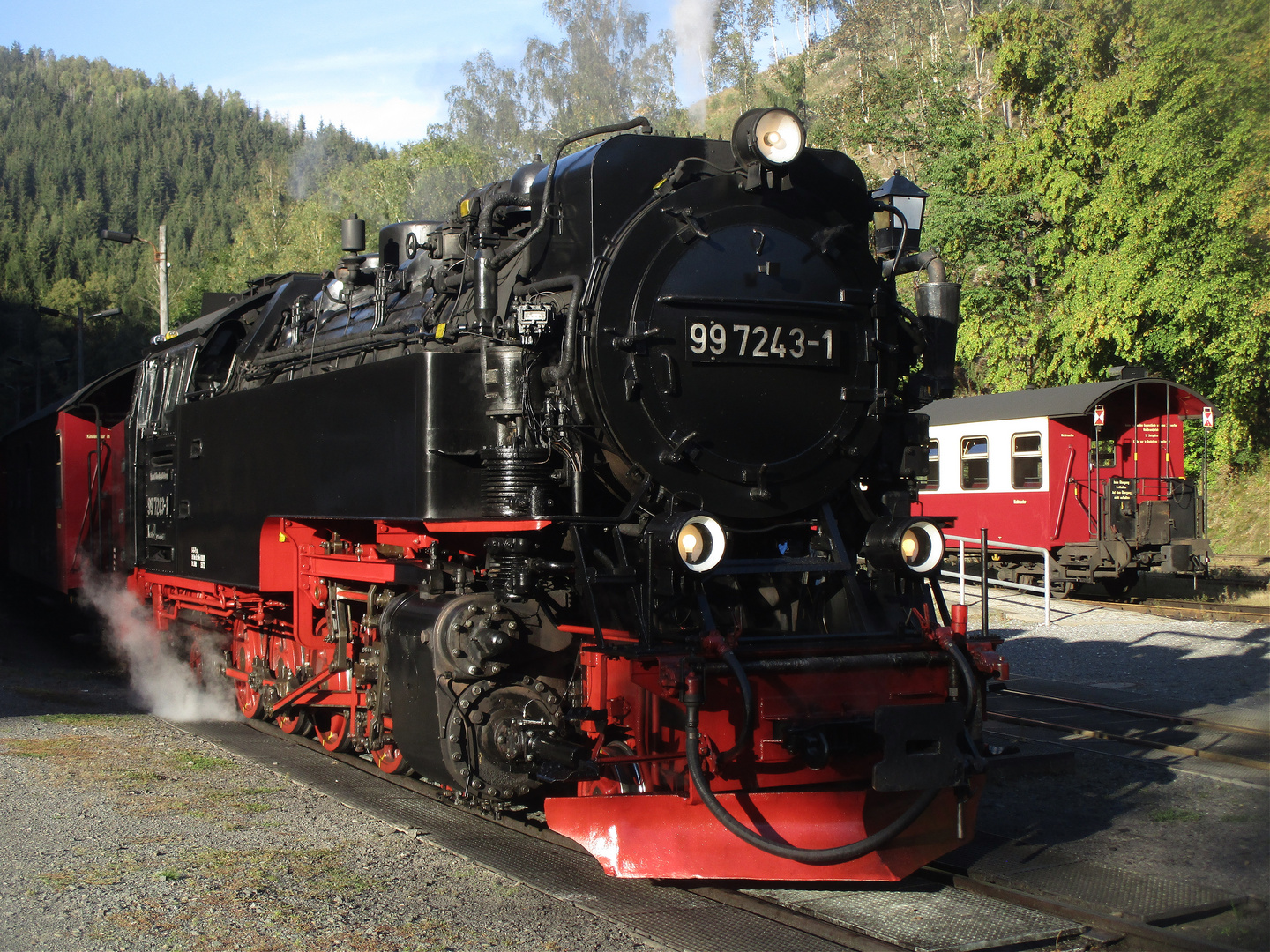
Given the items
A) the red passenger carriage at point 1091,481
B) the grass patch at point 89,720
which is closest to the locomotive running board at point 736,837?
the grass patch at point 89,720

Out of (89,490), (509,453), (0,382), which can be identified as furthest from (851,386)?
(0,382)

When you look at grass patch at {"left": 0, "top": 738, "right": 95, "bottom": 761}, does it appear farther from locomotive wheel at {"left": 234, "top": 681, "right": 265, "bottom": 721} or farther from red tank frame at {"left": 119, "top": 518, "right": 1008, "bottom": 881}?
red tank frame at {"left": 119, "top": 518, "right": 1008, "bottom": 881}

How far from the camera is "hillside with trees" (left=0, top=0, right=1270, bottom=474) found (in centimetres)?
1491

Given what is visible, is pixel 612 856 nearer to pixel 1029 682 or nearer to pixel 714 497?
pixel 714 497

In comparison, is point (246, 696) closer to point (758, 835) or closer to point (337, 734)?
point (337, 734)

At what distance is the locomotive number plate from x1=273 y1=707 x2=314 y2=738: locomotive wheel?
418cm

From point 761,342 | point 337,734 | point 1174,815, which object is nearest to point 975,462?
point 1174,815

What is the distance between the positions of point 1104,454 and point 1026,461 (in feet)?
3.55

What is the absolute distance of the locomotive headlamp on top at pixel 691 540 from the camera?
14.5ft

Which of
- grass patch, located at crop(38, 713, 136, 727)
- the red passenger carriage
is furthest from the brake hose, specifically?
the red passenger carriage

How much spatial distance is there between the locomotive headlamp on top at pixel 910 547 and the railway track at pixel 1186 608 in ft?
30.7

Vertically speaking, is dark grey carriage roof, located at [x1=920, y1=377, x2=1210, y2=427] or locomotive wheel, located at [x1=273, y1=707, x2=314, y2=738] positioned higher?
dark grey carriage roof, located at [x1=920, y1=377, x2=1210, y2=427]

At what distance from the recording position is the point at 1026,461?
16.5m

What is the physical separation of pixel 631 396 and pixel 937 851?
7.28ft
